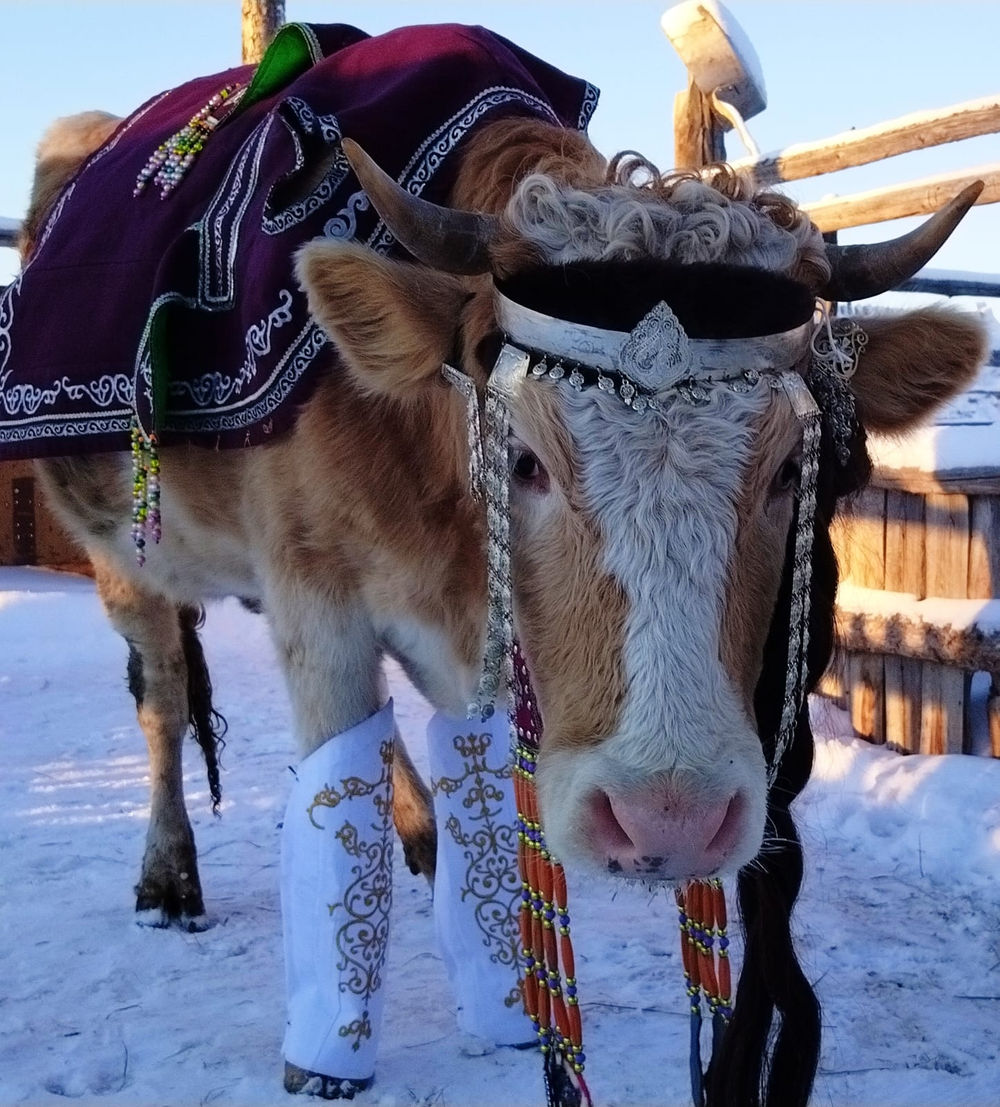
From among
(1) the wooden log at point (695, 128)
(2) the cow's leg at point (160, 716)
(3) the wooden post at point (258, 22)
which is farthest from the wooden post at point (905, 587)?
(3) the wooden post at point (258, 22)

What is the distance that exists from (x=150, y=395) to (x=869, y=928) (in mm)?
2538

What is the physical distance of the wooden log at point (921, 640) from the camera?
4.41 m

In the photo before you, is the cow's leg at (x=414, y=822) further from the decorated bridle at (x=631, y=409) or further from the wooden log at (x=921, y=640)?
the wooden log at (x=921, y=640)

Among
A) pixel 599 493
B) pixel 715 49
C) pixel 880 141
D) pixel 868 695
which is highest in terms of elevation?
pixel 715 49

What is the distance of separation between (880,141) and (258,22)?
15.6 feet

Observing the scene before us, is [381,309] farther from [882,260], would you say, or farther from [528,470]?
[882,260]

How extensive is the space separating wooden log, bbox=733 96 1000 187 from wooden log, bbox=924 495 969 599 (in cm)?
167

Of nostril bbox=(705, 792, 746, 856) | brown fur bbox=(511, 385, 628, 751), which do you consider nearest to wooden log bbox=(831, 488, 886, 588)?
brown fur bbox=(511, 385, 628, 751)

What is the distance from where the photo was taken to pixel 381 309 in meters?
2.11

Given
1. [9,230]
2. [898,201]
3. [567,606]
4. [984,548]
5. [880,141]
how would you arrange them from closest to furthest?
[567,606] < [984,548] < [898,201] < [880,141] < [9,230]

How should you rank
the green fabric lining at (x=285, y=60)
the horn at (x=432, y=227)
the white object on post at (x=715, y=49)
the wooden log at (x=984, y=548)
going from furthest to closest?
the white object on post at (x=715, y=49) < the wooden log at (x=984, y=548) < the green fabric lining at (x=285, y=60) < the horn at (x=432, y=227)

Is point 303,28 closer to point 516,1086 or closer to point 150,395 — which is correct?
point 150,395

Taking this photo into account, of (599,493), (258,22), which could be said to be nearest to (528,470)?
(599,493)

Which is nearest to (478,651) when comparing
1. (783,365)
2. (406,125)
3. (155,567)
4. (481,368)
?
(481,368)
